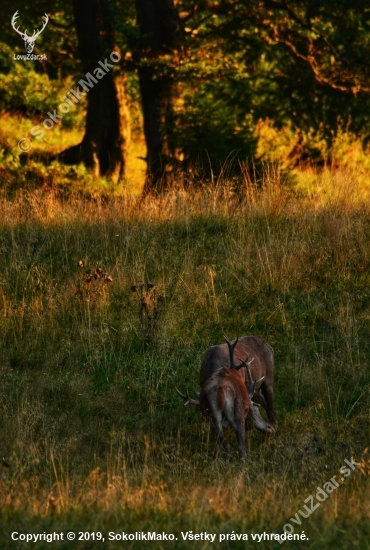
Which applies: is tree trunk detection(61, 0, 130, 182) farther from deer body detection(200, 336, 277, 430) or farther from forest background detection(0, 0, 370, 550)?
deer body detection(200, 336, 277, 430)

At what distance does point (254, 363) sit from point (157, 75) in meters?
9.46

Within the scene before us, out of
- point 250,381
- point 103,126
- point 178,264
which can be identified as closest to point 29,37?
point 103,126

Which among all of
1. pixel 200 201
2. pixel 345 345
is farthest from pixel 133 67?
pixel 345 345

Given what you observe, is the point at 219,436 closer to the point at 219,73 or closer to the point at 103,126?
the point at 219,73

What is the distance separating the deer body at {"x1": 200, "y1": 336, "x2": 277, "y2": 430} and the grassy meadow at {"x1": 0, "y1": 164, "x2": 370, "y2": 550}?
0.32 metres

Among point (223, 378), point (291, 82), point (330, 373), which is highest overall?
point (291, 82)

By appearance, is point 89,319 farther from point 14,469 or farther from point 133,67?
point 133,67

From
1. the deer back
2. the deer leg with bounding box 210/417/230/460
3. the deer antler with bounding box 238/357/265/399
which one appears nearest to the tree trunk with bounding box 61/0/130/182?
the deer back

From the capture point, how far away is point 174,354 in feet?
31.2

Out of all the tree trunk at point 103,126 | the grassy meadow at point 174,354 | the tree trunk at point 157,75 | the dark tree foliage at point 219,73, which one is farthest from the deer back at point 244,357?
the tree trunk at point 103,126

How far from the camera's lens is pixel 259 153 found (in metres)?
17.7

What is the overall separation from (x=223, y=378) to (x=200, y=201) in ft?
19.3

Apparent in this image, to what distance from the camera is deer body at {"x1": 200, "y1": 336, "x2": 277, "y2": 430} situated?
7676 millimetres

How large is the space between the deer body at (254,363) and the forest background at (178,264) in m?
0.32
